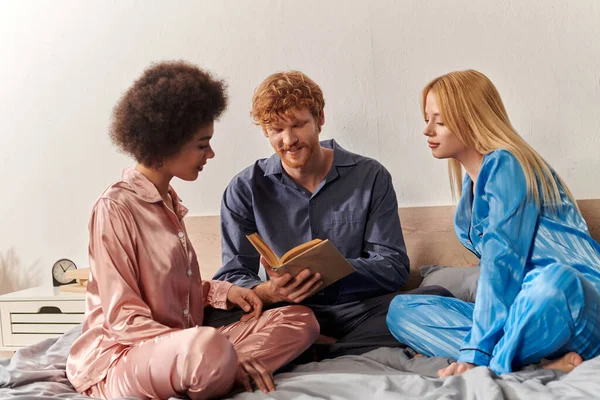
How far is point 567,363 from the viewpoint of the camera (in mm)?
1840

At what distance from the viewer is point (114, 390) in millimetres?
1732

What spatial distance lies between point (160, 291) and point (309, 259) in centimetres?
42

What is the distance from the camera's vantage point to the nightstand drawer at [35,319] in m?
3.18

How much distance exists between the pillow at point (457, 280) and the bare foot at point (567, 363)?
0.65 metres

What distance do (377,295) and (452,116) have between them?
0.71m

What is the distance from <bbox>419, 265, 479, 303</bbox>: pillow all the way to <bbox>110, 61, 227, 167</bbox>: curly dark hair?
1106 mm

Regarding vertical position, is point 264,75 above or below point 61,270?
above

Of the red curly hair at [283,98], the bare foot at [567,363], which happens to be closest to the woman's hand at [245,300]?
the red curly hair at [283,98]

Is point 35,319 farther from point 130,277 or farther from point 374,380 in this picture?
point 374,380

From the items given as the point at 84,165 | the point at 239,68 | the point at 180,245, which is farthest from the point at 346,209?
the point at 84,165

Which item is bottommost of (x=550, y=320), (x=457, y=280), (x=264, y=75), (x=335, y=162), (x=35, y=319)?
(x=35, y=319)

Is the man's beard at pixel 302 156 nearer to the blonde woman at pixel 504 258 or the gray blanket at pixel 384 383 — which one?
the blonde woman at pixel 504 258

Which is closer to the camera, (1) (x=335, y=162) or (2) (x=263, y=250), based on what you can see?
(2) (x=263, y=250)

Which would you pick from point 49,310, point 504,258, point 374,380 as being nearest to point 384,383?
point 374,380
